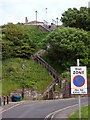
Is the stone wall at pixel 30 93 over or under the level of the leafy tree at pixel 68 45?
under

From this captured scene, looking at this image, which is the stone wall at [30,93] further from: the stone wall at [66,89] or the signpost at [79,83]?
the signpost at [79,83]

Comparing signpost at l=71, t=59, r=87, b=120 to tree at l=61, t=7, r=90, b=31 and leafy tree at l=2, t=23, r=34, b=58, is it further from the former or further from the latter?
tree at l=61, t=7, r=90, b=31

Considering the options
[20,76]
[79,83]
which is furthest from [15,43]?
[79,83]

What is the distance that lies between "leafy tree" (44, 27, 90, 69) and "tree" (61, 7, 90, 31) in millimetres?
6756

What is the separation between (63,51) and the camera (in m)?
40.4

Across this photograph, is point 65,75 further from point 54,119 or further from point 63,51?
point 54,119

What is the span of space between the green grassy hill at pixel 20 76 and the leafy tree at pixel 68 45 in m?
3.59

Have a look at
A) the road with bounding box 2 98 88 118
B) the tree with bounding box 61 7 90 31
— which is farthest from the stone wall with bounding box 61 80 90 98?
the tree with bounding box 61 7 90 31

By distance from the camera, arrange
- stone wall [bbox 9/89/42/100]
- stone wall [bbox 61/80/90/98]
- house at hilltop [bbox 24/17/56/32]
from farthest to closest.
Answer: house at hilltop [bbox 24/17/56/32] → stone wall [bbox 9/89/42/100] → stone wall [bbox 61/80/90/98]

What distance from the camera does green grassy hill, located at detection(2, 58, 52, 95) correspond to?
118 feet

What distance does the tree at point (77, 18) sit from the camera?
47494 mm

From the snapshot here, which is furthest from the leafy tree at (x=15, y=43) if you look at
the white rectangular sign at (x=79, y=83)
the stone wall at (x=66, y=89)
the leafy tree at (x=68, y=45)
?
the white rectangular sign at (x=79, y=83)

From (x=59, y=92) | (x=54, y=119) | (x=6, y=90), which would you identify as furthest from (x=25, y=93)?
(x=54, y=119)

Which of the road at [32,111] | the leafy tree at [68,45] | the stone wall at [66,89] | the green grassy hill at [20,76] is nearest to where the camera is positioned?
the road at [32,111]
